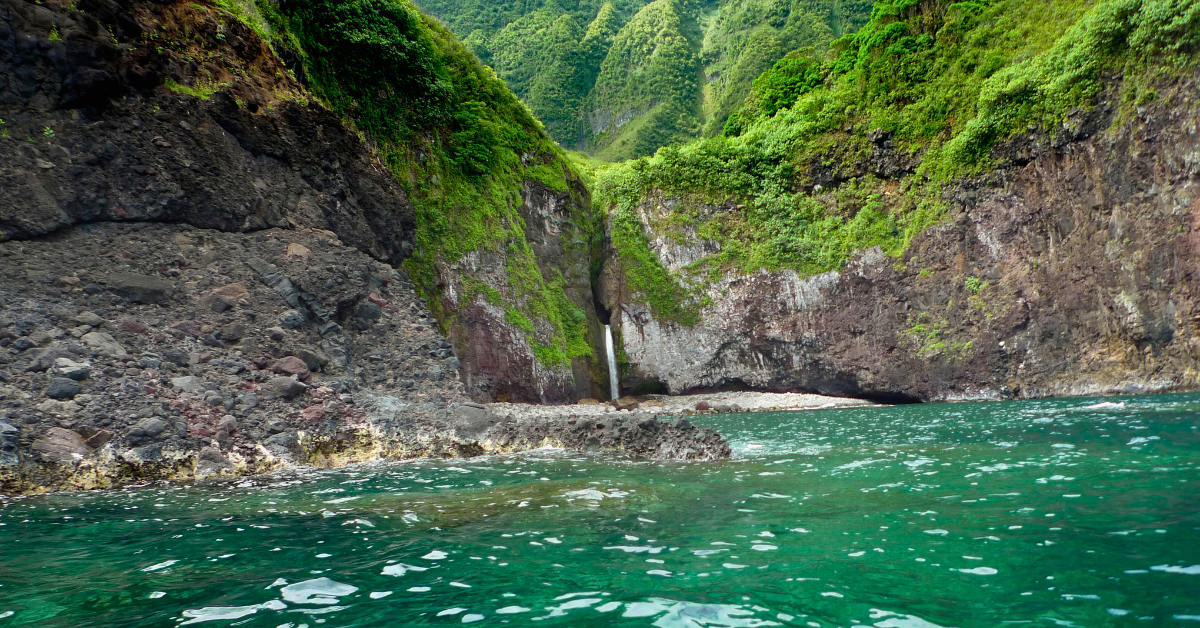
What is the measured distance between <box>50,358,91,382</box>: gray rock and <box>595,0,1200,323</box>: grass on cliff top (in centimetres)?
2769

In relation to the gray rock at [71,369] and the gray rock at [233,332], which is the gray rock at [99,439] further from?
the gray rock at [233,332]

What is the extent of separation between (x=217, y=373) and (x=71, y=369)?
255 centimetres

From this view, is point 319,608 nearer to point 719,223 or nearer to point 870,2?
point 719,223

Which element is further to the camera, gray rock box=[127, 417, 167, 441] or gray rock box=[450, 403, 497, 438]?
gray rock box=[450, 403, 497, 438]

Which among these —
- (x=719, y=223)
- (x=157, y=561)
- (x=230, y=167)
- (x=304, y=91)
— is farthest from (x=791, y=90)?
(x=157, y=561)

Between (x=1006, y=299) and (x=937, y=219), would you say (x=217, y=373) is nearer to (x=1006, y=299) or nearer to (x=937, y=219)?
(x=1006, y=299)

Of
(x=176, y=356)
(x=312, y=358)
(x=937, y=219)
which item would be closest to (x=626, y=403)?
(x=937, y=219)

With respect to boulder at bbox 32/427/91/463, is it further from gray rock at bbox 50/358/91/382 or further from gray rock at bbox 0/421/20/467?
gray rock at bbox 50/358/91/382

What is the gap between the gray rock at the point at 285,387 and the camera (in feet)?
47.1

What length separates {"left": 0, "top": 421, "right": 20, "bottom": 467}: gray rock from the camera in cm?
1017

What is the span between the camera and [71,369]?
39.4 feet

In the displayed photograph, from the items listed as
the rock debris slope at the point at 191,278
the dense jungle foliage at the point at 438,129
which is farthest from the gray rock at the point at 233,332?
the dense jungle foliage at the point at 438,129

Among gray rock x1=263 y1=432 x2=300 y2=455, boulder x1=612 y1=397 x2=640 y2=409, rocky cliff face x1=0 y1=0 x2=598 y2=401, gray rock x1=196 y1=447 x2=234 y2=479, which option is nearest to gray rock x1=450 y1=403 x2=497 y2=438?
gray rock x1=263 y1=432 x2=300 y2=455

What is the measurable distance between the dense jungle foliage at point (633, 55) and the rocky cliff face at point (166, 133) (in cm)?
5585
